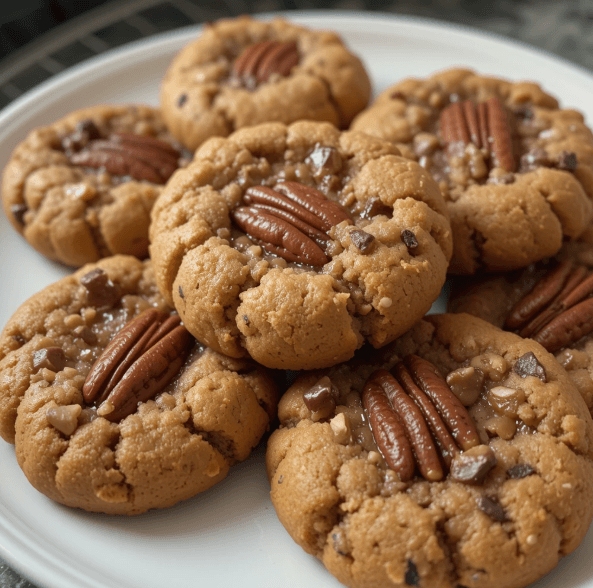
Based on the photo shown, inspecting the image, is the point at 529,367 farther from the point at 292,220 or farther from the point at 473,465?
the point at 292,220

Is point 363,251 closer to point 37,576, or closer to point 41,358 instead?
point 41,358

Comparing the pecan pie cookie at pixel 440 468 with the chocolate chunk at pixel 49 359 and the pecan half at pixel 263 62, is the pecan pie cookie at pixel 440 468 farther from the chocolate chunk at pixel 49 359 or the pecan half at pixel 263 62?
the pecan half at pixel 263 62

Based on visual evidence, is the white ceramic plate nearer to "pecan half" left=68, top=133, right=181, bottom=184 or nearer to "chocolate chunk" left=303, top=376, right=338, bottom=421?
"chocolate chunk" left=303, top=376, right=338, bottom=421

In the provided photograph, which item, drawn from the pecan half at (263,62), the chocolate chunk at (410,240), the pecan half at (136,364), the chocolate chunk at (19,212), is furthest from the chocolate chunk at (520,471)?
the chocolate chunk at (19,212)

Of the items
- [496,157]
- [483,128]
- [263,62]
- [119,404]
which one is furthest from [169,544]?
[263,62]

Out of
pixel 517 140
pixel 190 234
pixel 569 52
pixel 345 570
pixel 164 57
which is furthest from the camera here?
pixel 569 52

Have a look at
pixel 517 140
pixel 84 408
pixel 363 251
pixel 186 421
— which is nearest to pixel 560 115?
pixel 517 140
